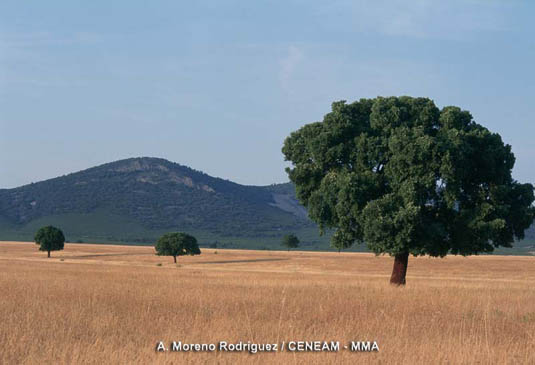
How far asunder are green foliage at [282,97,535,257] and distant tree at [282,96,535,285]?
2.1 inches

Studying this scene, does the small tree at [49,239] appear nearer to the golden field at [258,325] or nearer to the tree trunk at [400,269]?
the tree trunk at [400,269]

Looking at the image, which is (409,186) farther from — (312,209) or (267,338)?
(267,338)

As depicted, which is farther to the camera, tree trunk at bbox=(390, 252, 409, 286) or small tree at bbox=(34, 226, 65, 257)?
small tree at bbox=(34, 226, 65, 257)

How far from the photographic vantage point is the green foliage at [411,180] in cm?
3136

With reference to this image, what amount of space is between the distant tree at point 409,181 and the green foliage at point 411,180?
54 millimetres

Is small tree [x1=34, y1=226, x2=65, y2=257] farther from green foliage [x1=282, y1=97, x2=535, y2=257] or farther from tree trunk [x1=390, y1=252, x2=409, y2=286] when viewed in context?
tree trunk [x1=390, y1=252, x2=409, y2=286]

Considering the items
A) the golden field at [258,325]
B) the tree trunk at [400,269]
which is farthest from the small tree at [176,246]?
the golden field at [258,325]

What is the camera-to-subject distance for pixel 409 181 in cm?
3123

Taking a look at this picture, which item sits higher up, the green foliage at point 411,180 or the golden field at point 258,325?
the green foliage at point 411,180

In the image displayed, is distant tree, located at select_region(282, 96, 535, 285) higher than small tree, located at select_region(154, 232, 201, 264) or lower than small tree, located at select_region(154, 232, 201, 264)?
higher

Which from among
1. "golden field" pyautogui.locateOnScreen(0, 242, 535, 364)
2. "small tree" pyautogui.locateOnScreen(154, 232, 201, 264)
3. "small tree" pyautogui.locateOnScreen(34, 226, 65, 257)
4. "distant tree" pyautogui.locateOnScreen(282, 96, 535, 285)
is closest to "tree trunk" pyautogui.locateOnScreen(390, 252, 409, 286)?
"distant tree" pyautogui.locateOnScreen(282, 96, 535, 285)

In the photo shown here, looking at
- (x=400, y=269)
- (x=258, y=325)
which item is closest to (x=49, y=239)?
(x=400, y=269)

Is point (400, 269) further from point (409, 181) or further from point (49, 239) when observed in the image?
point (49, 239)

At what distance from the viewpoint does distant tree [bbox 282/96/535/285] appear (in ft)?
103
